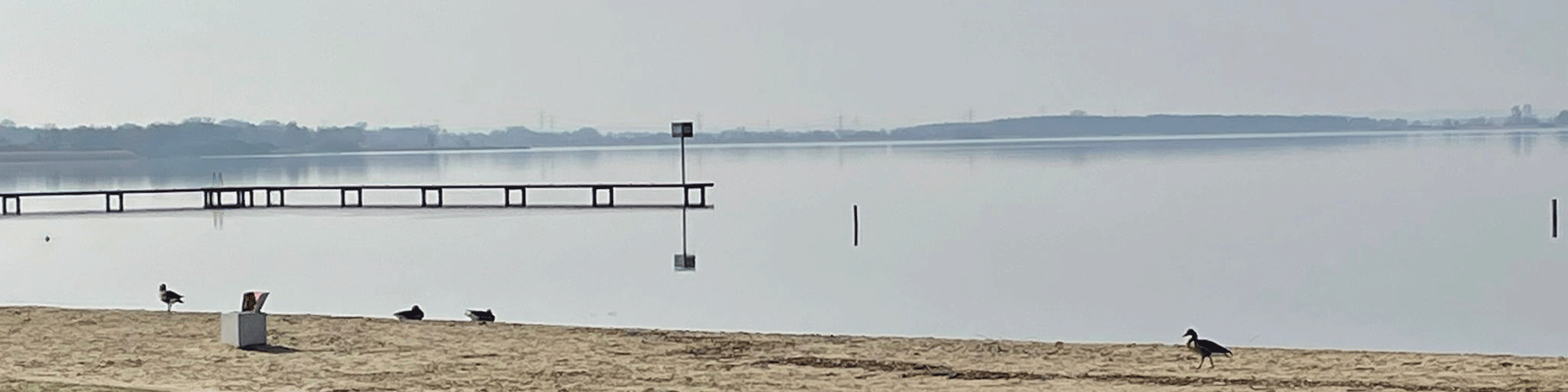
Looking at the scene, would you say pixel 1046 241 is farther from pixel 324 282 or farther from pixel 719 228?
pixel 324 282

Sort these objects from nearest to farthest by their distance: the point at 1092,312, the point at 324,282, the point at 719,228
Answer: the point at 1092,312 → the point at 324,282 → the point at 719,228

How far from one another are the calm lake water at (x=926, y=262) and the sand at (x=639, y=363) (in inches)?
240

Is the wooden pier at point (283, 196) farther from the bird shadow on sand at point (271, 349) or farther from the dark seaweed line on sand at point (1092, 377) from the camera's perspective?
the dark seaweed line on sand at point (1092, 377)

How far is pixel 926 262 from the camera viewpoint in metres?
35.2

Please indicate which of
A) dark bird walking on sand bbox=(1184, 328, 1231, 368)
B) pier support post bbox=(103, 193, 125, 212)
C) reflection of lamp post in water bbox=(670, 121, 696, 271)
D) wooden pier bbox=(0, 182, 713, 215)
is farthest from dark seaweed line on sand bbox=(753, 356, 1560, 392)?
pier support post bbox=(103, 193, 125, 212)

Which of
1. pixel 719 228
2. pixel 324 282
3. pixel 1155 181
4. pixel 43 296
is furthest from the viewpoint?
pixel 1155 181

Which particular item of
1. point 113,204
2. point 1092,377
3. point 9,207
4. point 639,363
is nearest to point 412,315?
point 639,363

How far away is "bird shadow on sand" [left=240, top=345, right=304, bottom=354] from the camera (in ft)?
50.7

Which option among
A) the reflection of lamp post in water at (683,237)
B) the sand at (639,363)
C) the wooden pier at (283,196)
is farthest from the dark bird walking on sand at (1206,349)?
the wooden pier at (283,196)

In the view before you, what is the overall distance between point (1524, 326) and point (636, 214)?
1344 inches

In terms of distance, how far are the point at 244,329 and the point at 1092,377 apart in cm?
687

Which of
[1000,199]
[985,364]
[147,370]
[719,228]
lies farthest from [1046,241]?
[147,370]

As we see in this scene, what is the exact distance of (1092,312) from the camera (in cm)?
2561

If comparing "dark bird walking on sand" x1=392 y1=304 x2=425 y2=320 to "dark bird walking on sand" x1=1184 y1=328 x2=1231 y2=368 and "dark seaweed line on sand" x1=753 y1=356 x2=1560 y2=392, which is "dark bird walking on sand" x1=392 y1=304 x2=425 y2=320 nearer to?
"dark seaweed line on sand" x1=753 y1=356 x2=1560 y2=392
